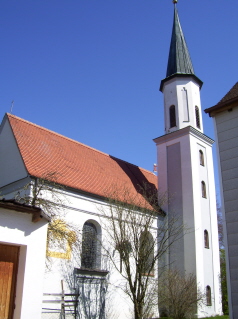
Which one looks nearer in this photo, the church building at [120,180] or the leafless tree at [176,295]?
the leafless tree at [176,295]

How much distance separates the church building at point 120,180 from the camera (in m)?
16.2

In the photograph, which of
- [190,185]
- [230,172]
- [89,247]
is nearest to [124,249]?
[89,247]

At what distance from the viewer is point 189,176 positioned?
21594mm

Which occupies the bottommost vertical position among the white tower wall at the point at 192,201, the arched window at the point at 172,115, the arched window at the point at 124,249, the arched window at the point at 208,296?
the arched window at the point at 208,296

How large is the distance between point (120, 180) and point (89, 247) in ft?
18.7

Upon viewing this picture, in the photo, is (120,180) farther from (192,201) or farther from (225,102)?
(225,102)

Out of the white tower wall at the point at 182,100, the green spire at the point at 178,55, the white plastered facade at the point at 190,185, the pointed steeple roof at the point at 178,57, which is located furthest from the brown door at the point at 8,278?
the green spire at the point at 178,55

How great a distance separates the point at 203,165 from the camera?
75.6ft

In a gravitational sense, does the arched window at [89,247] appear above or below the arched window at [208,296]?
above

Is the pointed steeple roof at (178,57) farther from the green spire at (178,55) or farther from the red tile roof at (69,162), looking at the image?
the red tile roof at (69,162)

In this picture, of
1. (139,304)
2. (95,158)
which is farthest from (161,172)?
Answer: (139,304)

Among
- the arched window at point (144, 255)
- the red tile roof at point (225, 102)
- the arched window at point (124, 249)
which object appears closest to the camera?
the red tile roof at point (225, 102)

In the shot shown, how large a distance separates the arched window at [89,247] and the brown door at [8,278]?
30.0 feet

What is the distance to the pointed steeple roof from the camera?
2567 centimetres
